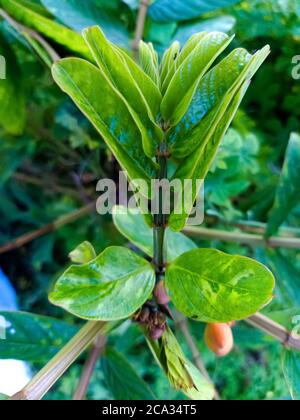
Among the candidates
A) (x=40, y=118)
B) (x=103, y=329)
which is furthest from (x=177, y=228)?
(x=40, y=118)

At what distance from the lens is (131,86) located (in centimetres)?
30

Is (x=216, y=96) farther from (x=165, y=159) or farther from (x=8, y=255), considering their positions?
(x=8, y=255)

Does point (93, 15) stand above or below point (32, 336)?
above

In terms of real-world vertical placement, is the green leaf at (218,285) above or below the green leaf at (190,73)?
below

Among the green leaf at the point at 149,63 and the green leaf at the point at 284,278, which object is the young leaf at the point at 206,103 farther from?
the green leaf at the point at 284,278

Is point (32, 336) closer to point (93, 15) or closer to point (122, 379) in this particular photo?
point (122, 379)

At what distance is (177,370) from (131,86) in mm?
201

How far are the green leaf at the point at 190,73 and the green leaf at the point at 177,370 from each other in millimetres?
169

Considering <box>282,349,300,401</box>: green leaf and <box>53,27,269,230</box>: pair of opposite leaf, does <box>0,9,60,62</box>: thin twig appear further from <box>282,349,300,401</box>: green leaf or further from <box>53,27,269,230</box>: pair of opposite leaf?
<box>282,349,300,401</box>: green leaf

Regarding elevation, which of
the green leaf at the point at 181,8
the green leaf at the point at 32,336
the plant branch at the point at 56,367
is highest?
the green leaf at the point at 181,8

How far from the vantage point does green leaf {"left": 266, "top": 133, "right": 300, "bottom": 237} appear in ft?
1.85

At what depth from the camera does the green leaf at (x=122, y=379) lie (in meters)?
0.51

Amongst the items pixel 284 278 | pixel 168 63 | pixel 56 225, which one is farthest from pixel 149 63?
pixel 56 225

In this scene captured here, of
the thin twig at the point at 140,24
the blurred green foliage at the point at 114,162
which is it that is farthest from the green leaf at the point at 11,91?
the thin twig at the point at 140,24
